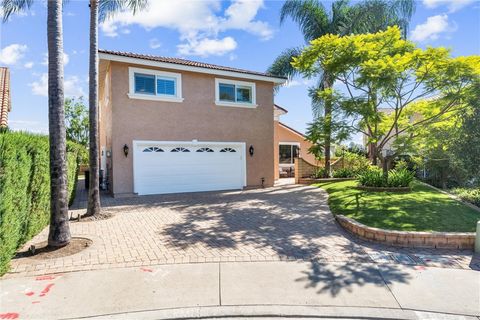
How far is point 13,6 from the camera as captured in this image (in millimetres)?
10289

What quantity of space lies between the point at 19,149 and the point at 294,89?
1743 cm

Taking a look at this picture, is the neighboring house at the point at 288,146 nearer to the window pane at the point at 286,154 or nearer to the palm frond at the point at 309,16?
the window pane at the point at 286,154

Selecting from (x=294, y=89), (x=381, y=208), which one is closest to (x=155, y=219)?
(x=381, y=208)

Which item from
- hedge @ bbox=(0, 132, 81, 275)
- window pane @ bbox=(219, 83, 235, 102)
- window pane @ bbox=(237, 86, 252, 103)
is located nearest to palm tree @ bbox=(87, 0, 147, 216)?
hedge @ bbox=(0, 132, 81, 275)

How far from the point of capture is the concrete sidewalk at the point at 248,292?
163 inches

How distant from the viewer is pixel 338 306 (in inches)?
169

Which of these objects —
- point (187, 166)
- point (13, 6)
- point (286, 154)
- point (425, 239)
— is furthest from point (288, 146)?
point (13, 6)

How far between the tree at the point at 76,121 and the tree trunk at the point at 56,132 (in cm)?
2883

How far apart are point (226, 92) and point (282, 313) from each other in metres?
13.6

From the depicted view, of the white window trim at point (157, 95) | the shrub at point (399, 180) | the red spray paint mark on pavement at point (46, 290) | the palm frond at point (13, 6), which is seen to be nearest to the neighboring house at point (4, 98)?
the palm frond at point (13, 6)

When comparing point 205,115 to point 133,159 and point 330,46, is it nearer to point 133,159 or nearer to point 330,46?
point 133,159

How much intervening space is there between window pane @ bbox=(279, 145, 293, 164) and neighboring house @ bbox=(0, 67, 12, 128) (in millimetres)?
18748

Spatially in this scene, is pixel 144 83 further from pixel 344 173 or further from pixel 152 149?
pixel 344 173

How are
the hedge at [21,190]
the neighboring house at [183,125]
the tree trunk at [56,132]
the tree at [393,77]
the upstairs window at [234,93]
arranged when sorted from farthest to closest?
the upstairs window at [234,93] → the neighboring house at [183,125] → the tree at [393,77] → the tree trunk at [56,132] → the hedge at [21,190]
